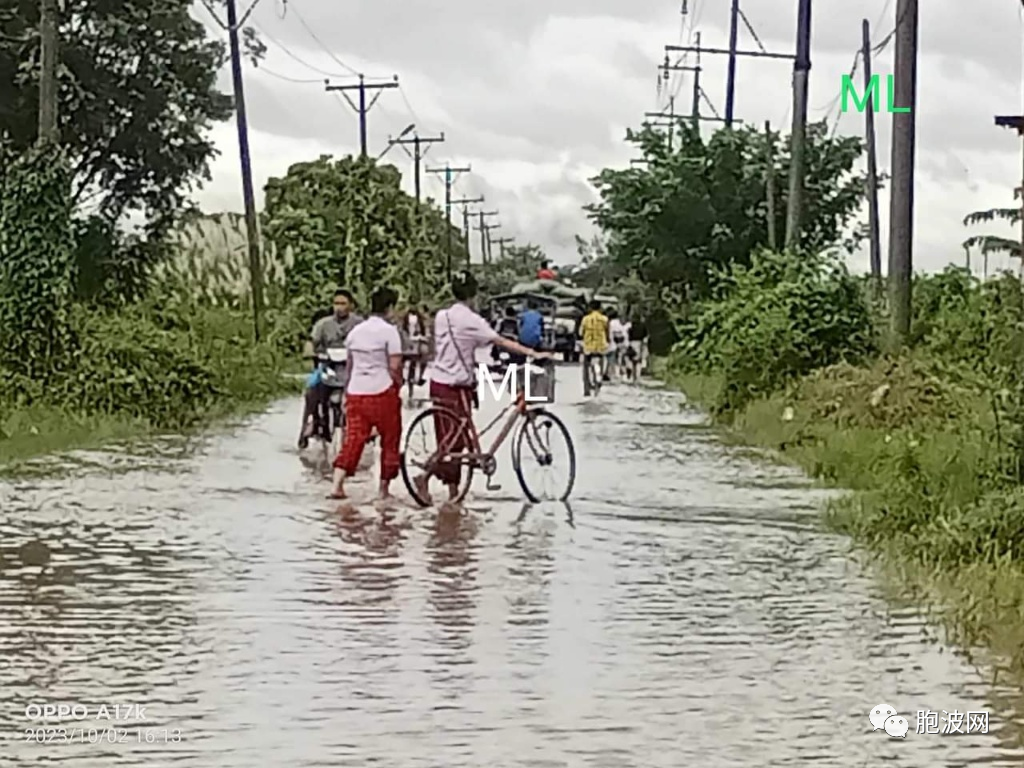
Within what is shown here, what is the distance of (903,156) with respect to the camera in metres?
26.5

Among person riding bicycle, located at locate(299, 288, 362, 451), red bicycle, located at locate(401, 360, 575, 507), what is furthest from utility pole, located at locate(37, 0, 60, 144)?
red bicycle, located at locate(401, 360, 575, 507)

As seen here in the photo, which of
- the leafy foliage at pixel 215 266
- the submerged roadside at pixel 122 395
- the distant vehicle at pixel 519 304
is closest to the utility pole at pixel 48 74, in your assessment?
the submerged roadside at pixel 122 395

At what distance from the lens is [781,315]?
3103cm

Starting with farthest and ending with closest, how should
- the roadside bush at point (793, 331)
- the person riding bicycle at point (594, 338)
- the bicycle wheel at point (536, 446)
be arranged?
the person riding bicycle at point (594, 338), the roadside bush at point (793, 331), the bicycle wheel at point (536, 446)

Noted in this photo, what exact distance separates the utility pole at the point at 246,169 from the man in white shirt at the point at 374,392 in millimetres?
27780

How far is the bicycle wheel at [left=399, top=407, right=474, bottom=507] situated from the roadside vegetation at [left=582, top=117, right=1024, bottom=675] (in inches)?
116

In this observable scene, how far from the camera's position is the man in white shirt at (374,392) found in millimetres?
18031

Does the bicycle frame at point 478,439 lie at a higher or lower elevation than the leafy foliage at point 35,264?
lower

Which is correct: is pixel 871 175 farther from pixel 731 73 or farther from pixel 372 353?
pixel 372 353

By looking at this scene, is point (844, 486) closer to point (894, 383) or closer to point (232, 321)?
point (894, 383)

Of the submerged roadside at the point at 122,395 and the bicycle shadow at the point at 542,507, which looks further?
the submerged roadside at the point at 122,395

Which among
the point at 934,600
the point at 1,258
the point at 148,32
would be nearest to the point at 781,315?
the point at 1,258

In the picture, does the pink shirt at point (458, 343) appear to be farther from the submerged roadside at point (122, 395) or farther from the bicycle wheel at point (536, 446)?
the submerged roadside at point (122, 395)

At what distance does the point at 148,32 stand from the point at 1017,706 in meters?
43.1
